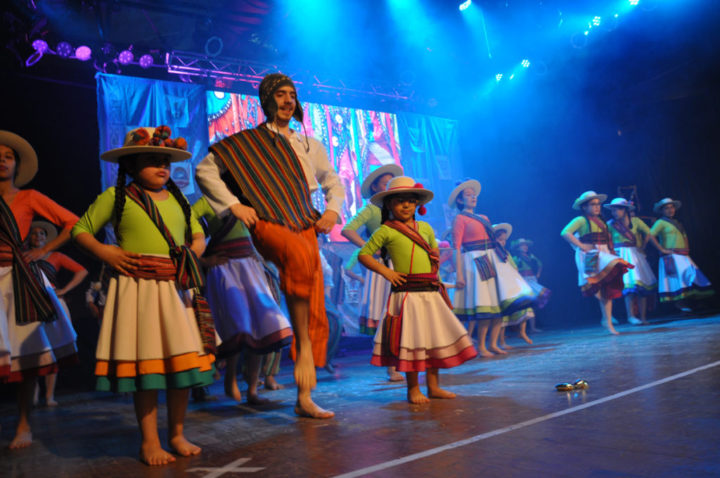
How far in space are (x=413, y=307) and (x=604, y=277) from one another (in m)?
4.66

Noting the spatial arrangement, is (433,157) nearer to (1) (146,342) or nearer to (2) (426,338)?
(2) (426,338)

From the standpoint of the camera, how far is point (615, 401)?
2615 millimetres

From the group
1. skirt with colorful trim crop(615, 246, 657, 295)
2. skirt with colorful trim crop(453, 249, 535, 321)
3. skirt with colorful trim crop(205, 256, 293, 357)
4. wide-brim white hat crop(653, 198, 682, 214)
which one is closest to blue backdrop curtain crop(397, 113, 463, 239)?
skirt with colorful trim crop(615, 246, 657, 295)

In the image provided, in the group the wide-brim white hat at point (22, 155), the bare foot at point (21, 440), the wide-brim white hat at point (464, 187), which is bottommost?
the bare foot at point (21, 440)

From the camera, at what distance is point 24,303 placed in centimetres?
310

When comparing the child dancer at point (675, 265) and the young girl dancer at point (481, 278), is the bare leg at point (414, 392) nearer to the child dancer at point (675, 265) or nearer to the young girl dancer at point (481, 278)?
the young girl dancer at point (481, 278)

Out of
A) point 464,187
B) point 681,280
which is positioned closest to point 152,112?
point 464,187

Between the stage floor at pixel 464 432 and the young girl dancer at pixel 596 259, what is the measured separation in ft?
9.68

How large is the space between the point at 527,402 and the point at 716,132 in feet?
27.4

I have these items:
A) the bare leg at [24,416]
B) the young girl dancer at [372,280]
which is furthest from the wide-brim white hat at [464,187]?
the bare leg at [24,416]

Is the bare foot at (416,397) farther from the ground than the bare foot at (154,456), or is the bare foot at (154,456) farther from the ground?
the bare foot at (416,397)

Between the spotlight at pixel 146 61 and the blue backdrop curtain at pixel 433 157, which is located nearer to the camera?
the spotlight at pixel 146 61

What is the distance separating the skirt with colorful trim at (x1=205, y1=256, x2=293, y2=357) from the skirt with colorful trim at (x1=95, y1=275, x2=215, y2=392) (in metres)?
1.46

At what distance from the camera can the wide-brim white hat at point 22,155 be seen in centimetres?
338
